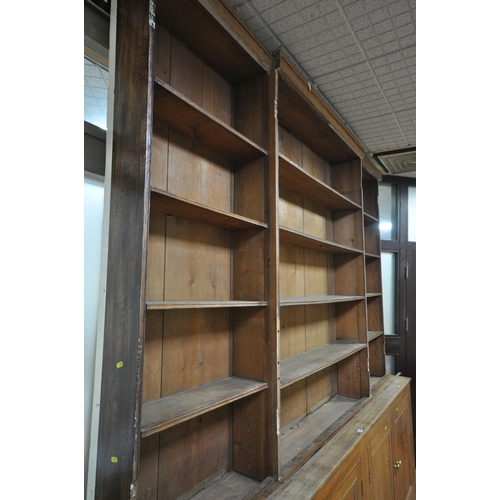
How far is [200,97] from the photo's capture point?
1.51 metres

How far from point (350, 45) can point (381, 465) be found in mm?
2498

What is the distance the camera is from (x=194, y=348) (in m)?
1.39

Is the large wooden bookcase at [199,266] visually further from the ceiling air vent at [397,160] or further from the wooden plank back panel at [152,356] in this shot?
the ceiling air vent at [397,160]

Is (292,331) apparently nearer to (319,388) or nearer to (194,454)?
(319,388)

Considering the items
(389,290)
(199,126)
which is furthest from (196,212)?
(389,290)

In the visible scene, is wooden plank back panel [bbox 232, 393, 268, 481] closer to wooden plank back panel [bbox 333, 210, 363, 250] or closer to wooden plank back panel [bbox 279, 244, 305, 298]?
wooden plank back panel [bbox 279, 244, 305, 298]

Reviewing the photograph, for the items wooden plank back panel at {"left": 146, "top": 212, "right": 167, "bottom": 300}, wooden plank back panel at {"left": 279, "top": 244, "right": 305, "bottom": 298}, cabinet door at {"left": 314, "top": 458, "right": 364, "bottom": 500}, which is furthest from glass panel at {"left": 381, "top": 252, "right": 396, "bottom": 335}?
wooden plank back panel at {"left": 146, "top": 212, "right": 167, "bottom": 300}

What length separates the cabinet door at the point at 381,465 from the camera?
6.27 ft

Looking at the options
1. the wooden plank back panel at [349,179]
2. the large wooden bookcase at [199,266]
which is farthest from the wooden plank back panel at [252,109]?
the wooden plank back panel at [349,179]

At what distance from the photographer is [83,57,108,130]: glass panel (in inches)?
52.6

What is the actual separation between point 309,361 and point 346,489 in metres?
0.62

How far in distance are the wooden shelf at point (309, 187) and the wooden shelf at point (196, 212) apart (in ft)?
1.41

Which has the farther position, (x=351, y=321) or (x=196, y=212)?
(x=351, y=321)
